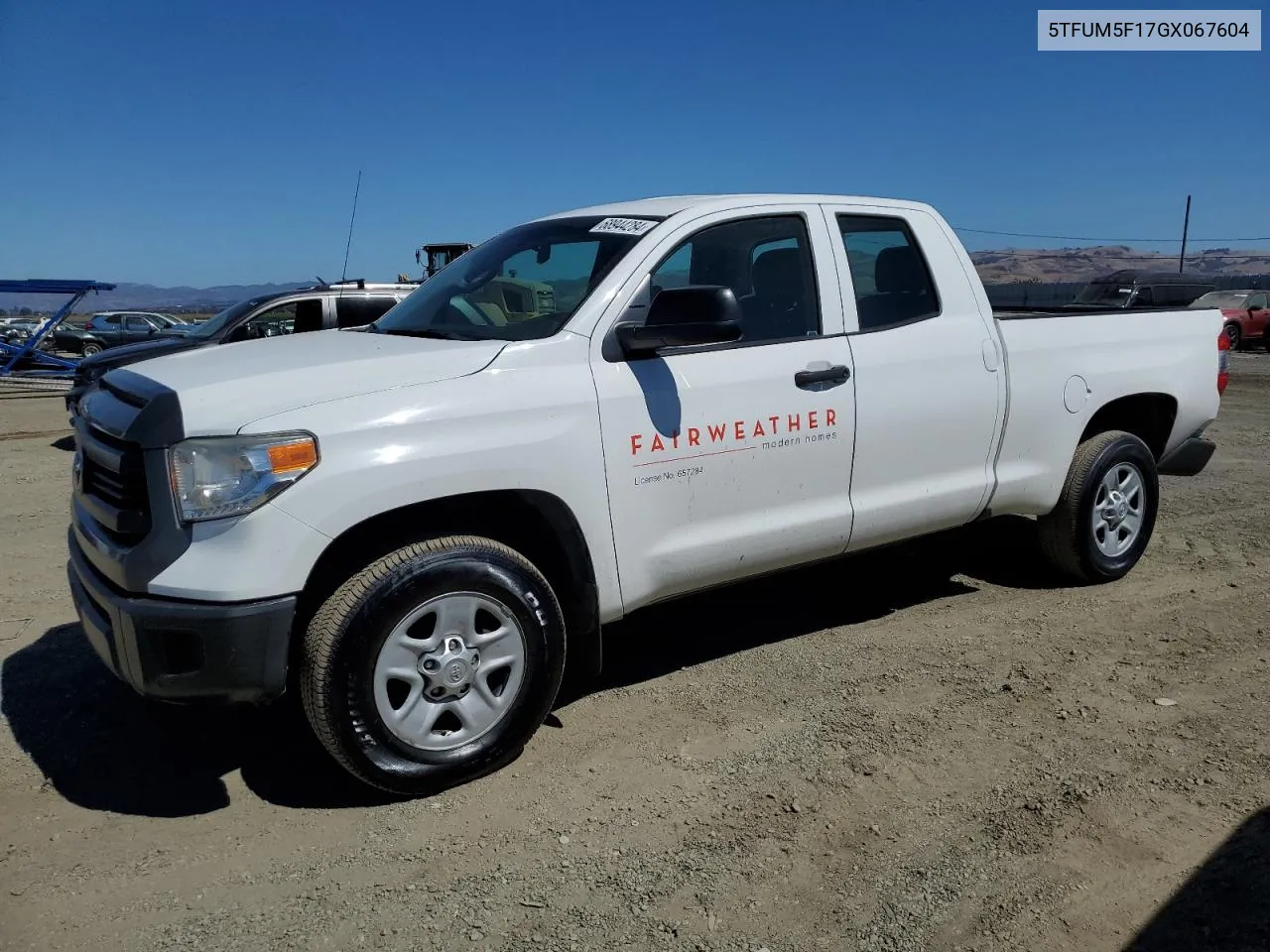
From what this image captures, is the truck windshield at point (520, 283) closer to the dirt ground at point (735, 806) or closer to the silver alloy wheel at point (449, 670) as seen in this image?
the silver alloy wheel at point (449, 670)

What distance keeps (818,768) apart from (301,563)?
6.04 feet

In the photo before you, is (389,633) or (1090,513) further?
(1090,513)

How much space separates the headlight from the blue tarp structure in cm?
1650

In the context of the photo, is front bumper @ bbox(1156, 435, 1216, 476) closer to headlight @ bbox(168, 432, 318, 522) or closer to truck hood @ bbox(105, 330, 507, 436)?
truck hood @ bbox(105, 330, 507, 436)

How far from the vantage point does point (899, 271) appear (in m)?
4.54

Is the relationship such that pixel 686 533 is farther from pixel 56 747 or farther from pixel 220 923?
pixel 56 747

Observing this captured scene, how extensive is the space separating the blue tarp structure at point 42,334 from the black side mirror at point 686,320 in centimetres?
1667

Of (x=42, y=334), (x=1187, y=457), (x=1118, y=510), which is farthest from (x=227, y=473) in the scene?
(x=42, y=334)

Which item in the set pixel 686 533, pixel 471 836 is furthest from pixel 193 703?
pixel 686 533

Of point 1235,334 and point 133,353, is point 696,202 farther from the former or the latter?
point 1235,334

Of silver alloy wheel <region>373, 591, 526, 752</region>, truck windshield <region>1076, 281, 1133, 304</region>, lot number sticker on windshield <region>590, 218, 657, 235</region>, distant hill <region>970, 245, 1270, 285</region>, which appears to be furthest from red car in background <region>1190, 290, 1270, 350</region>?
distant hill <region>970, 245, 1270, 285</region>

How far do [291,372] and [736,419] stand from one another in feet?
5.20

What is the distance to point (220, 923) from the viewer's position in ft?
8.72

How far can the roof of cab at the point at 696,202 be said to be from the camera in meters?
4.03
